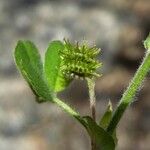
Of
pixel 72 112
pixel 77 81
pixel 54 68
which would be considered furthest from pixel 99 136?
pixel 77 81

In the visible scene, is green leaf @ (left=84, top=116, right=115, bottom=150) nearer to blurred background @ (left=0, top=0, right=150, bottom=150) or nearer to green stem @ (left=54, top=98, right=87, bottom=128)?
green stem @ (left=54, top=98, right=87, bottom=128)

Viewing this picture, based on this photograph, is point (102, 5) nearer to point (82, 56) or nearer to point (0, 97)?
point (0, 97)

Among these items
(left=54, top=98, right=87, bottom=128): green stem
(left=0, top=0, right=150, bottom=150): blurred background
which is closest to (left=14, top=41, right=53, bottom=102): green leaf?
(left=54, top=98, right=87, bottom=128): green stem

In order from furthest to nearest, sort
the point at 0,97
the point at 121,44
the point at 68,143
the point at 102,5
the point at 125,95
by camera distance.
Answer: the point at 102,5
the point at 121,44
the point at 0,97
the point at 68,143
the point at 125,95

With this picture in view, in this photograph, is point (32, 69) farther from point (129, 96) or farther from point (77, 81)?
point (77, 81)

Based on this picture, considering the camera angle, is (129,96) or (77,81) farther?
(77,81)

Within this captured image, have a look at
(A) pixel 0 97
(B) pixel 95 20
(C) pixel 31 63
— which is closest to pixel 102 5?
(B) pixel 95 20

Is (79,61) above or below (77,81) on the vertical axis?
above

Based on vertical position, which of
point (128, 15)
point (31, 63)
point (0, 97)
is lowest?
point (0, 97)
